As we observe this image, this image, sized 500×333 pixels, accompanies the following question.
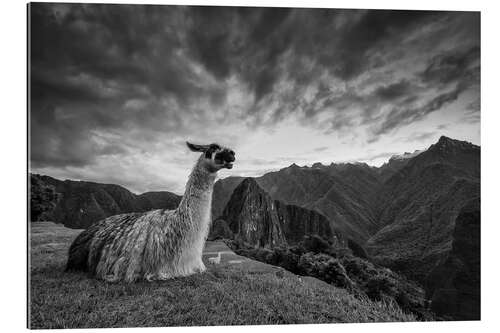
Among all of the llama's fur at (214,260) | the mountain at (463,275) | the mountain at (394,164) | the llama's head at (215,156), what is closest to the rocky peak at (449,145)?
the mountain at (394,164)

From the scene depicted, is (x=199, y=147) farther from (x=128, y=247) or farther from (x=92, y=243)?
(x=92, y=243)

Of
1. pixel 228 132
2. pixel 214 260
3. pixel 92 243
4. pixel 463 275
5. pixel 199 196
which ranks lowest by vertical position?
pixel 463 275

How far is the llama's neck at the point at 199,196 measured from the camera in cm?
368

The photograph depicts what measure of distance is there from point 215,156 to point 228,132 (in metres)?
1.21

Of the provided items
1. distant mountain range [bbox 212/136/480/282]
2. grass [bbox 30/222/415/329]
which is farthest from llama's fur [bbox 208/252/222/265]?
distant mountain range [bbox 212/136/480/282]

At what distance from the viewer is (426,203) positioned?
242 inches

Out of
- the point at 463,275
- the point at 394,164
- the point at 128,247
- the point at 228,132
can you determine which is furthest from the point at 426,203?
the point at 128,247

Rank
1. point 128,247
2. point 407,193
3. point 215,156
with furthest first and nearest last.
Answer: point 407,193 → point 215,156 → point 128,247

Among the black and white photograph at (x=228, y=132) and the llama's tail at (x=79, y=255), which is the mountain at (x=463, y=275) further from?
the llama's tail at (x=79, y=255)

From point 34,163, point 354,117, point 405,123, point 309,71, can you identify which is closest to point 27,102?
point 34,163

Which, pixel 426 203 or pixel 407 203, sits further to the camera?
pixel 407 203
